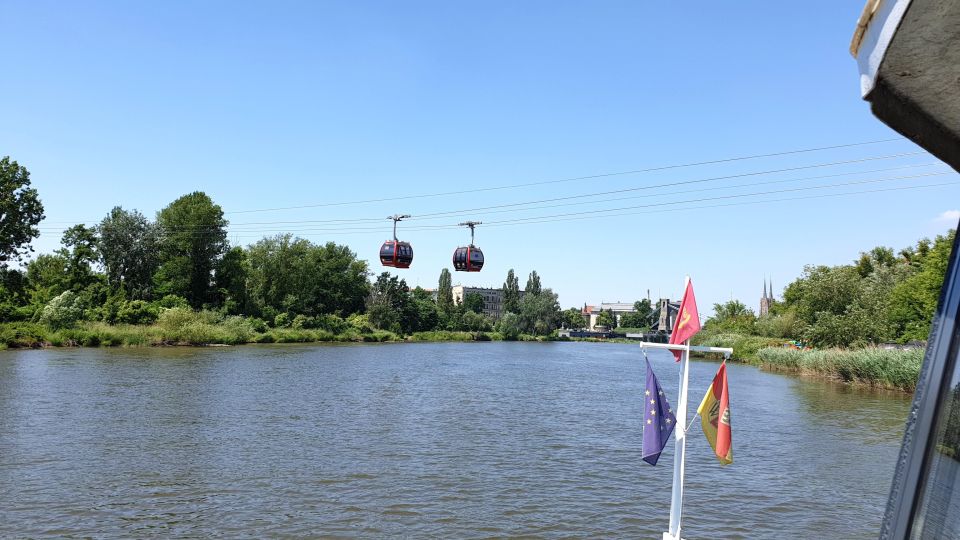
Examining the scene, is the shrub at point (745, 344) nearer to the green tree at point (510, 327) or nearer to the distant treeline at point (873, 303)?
the distant treeline at point (873, 303)

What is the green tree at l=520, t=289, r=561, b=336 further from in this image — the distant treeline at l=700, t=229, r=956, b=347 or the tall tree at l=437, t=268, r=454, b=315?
the distant treeline at l=700, t=229, r=956, b=347

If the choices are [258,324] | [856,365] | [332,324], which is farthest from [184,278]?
[856,365]

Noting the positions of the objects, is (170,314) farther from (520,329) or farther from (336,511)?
(520,329)

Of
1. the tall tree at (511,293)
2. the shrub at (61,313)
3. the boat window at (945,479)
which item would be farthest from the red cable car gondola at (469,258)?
the tall tree at (511,293)

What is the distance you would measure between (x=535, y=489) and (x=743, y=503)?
3918mm

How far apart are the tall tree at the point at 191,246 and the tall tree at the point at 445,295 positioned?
50.3m

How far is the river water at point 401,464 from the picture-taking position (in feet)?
37.0

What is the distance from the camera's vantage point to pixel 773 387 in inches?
1433

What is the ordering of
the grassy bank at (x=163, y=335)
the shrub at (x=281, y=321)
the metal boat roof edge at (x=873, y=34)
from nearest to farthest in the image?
the metal boat roof edge at (x=873, y=34), the grassy bank at (x=163, y=335), the shrub at (x=281, y=321)

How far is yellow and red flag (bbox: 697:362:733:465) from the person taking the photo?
25.2 ft

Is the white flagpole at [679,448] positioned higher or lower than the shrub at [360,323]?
lower

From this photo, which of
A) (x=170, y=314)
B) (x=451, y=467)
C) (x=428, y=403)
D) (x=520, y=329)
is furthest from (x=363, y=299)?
(x=451, y=467)

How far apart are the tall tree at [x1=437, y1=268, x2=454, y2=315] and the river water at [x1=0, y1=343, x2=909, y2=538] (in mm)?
95118

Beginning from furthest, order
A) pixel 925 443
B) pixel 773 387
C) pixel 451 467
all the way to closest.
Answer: pixel 773 387, pixel 451 467, pixel 925 443
